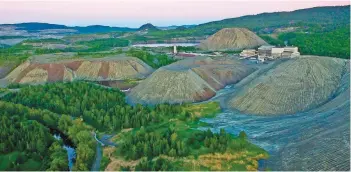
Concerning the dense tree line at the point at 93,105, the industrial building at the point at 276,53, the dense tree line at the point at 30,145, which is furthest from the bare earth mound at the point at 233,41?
the dense tree line at the point at 30,145

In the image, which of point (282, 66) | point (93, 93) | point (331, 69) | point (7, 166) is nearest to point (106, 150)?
point (7, 166)

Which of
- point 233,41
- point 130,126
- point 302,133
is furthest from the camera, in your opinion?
point 233,41

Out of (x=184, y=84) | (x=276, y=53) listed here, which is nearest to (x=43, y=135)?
(x=184, y=84)

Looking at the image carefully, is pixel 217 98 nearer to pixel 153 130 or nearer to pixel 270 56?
pixel 153 130

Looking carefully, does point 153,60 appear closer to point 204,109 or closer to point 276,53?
point 276,53

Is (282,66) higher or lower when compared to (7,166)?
higher

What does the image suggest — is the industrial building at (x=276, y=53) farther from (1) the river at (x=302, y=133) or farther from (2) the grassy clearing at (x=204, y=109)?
(2) the grassy clearing at (x=204, y=109)

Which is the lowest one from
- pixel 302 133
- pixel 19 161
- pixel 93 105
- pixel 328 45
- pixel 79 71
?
pixel 19 161
